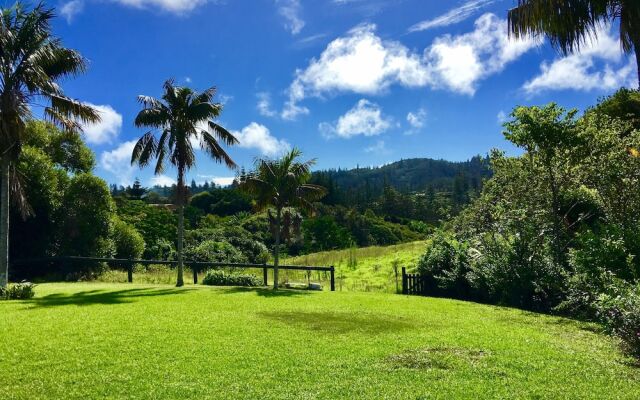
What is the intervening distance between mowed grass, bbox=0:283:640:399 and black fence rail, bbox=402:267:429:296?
6518mm

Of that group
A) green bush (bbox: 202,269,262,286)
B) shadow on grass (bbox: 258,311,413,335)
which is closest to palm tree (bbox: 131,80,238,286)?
green bush (bbox: 202,269,262,286)

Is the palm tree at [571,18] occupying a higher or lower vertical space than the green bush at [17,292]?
higher

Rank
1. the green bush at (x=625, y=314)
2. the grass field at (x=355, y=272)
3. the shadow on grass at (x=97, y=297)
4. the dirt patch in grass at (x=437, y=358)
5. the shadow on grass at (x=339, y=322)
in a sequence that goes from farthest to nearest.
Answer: the grass field at (x=355, y=272)
the shadow on grass at (x=97, y=297)
the shadow on grass at (x=339, y=322)
the green bush at (x=625, y=314)
the dirt patch in grass at (x=437, y=358)

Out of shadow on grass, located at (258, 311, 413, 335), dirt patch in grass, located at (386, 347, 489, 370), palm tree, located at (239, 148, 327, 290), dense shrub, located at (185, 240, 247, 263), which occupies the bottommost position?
dirt patch in grass, located at (386, 347, 489, 370)

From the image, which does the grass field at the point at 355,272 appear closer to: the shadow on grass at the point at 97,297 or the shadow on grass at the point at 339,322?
the shadow on grass at the point at 97,297

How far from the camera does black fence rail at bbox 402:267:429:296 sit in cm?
1898

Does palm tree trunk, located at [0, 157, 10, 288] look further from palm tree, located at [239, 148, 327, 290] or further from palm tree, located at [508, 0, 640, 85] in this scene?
palm tree, located at [508, 0, 640, 85]

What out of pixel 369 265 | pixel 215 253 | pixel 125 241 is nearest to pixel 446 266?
pixel 369 265

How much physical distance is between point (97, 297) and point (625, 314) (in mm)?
13720

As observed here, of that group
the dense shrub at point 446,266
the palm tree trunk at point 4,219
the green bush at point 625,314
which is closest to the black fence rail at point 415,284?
the dense shrub at point 446,266

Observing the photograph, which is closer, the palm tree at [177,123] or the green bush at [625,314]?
the green bush at [625,314]

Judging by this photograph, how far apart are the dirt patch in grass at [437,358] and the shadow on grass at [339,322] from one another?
1815 millimetres

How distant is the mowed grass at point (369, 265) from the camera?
2145 cm

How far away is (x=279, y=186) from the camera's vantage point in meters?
20.2
